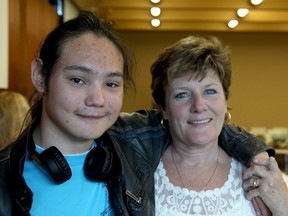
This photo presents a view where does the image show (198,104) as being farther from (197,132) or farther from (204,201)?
(204,201)

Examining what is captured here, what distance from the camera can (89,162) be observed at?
1143mm

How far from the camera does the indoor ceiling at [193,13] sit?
4.77m

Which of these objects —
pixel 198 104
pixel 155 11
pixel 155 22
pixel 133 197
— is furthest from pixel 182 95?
pixel 155 22

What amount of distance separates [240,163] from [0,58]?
2152 mm

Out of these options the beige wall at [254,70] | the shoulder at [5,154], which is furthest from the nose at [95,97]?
the beige wall at [254,70]

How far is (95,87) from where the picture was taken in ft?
3.47

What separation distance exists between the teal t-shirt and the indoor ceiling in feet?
11.5

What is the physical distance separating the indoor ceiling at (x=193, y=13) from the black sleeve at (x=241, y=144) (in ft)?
10.4

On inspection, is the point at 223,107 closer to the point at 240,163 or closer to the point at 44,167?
the point at 240,163

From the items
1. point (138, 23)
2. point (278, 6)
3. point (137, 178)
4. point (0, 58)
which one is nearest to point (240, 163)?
point (137, 178)

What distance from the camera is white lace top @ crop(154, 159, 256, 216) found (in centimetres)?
134

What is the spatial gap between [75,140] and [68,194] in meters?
0.17

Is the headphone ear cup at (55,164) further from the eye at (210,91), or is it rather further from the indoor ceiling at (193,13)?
the indoor ceiling at (193,13)

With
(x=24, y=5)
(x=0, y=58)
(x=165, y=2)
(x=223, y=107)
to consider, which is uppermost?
(x=165, y=2)
